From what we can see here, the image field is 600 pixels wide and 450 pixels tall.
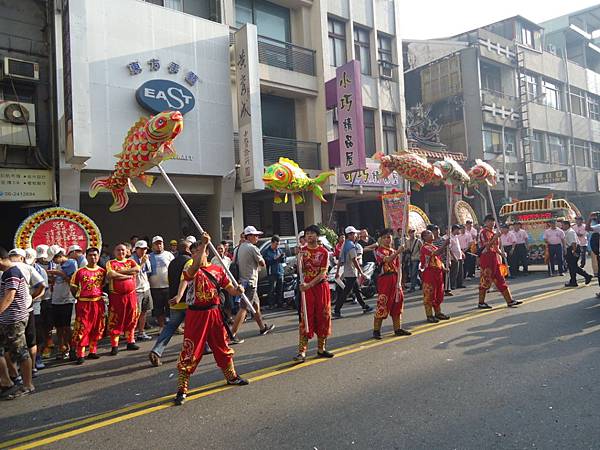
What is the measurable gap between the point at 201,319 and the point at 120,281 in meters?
3.04

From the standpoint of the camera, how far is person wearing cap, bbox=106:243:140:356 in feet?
23.5

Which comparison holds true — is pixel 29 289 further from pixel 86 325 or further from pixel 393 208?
pixel 393 208

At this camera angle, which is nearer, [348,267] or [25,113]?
[348,267]

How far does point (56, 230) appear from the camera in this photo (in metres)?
8.80

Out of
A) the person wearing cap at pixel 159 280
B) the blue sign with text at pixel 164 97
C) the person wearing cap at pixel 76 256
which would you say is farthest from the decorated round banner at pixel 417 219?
the person wearing cap at pixel 76 256

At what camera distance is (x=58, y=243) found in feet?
28.6

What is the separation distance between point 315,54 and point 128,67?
717 centimetres

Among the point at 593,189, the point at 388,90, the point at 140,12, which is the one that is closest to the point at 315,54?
the point at 388,90

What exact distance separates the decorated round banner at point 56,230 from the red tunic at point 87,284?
210 centimetres

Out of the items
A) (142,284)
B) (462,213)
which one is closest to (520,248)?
(462,213)

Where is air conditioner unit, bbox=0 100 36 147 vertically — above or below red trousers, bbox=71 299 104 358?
above

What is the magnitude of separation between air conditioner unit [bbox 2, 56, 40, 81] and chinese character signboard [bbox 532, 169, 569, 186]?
1037 inches

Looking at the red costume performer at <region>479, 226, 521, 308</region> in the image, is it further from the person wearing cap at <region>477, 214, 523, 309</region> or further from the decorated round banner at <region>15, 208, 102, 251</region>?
the decorated round banner at <region>15, 208, 102, 251</region>

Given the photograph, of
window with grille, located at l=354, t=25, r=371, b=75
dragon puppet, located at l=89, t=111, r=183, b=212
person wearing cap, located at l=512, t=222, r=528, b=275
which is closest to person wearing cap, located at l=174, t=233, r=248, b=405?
dragon puppet, located at l=89, t=111, r=183, b=212
